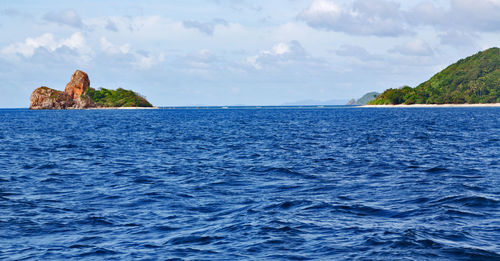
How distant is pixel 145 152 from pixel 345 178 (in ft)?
76.4

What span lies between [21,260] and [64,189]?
11472mm

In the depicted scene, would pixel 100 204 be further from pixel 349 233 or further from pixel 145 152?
pixel 145 152

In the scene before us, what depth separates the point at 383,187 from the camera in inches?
931

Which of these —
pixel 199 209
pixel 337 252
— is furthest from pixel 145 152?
pixel 337 252

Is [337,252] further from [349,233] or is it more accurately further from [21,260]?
[21,260]

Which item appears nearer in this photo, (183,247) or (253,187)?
(183,247)

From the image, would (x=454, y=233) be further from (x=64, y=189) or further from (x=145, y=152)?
(x=145, y=152)

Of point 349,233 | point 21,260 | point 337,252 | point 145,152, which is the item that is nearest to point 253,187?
point 349,233

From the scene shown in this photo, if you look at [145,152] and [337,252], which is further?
[145,152]

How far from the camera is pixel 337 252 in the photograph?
13.2 meters

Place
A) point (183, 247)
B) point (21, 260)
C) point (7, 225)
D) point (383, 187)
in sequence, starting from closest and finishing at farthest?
point (21, 260) < point (183, 247) < point (7, 225) < point (383, 187)

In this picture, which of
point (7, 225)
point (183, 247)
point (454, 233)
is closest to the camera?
point (183, 247)

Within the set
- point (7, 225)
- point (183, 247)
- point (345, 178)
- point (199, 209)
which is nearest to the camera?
point (183, 247)

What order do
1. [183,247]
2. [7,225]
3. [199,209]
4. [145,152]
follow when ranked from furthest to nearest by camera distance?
[145,152] → [199,209] → [7,225] → [183,247]
